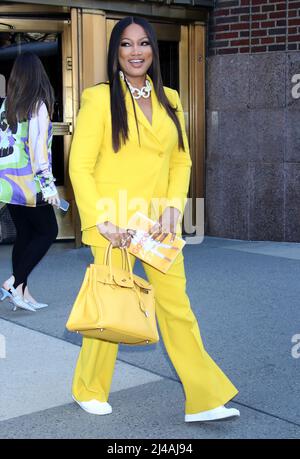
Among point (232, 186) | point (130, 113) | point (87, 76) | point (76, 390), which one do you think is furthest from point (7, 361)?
point (232, 186)

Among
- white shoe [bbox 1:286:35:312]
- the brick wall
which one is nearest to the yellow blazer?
white shoe [bbox 1:286:35:312]

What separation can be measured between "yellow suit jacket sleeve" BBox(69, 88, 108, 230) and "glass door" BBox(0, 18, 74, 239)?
5.06 m

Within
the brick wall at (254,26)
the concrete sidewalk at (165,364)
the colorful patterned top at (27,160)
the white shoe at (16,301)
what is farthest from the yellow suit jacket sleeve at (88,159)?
the brick wall at (254,26)

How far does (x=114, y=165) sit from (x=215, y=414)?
1.23 metres

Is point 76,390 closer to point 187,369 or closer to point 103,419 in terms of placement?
point 103,419

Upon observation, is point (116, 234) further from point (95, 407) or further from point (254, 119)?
point (254, 119)

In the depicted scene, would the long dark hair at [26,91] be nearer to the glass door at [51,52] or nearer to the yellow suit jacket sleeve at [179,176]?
the yellow suit jacket sleeve at [179,176]

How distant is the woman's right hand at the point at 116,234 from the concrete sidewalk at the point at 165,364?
887 mm

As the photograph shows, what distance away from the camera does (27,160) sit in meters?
6.04

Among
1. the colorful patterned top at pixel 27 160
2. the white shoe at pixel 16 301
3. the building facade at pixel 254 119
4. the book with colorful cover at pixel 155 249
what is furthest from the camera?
the building facade at pixel 254 119

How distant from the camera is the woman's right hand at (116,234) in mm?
3602

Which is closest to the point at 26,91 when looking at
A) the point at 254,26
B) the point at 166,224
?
the point at 166,224
